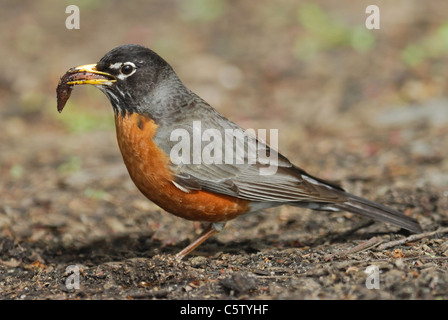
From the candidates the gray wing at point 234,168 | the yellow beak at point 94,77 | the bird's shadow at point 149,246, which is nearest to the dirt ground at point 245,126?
the bird's shadow at point 149,246

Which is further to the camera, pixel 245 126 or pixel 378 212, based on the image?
pixel 245 126

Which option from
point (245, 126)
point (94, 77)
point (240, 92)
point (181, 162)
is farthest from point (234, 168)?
point (240, 92)

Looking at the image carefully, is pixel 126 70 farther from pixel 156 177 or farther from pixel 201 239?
pixel 201 239

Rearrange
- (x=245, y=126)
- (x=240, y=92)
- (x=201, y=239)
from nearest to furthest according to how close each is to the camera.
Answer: (x=201, y=239), (x=245, y=126), (x=240, y=92)

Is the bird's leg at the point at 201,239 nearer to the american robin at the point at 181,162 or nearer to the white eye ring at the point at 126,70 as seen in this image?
the american robin at the point at 181,162

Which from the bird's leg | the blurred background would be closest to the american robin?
the bird's leg

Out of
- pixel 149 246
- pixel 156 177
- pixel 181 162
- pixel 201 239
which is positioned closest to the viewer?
pixel 156 177

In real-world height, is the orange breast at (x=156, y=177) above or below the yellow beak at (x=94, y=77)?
below

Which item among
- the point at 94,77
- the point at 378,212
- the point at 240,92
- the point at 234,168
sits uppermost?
the point at 240,92
